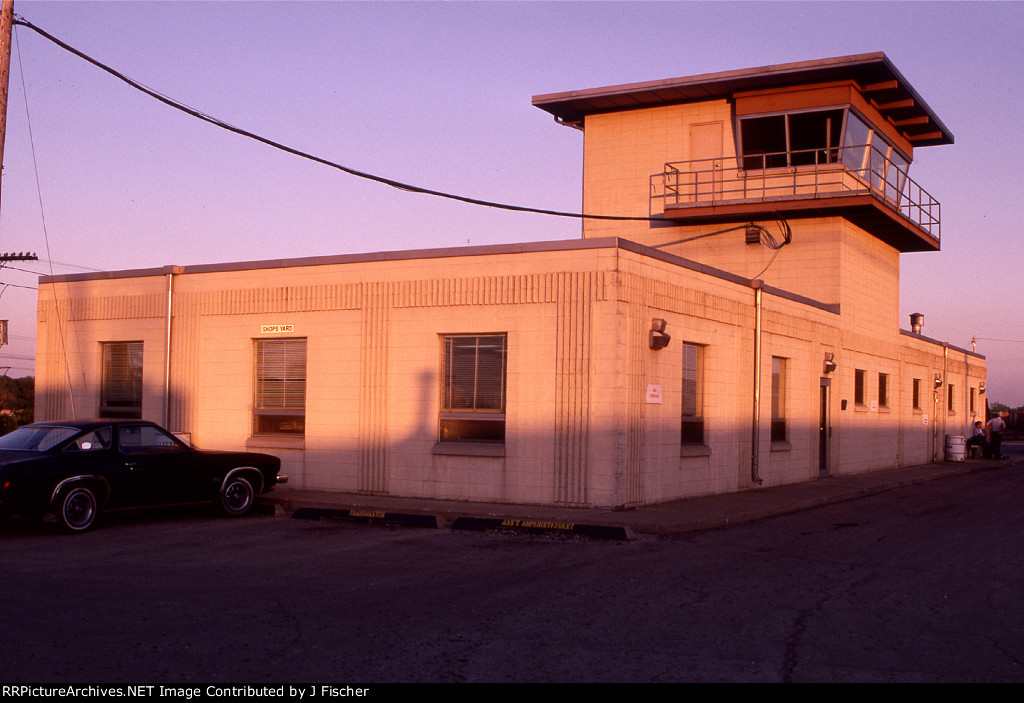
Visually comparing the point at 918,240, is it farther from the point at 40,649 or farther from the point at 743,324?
the point at 40,649

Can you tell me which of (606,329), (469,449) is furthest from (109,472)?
(606,329)

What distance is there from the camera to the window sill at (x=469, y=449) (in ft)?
54.2

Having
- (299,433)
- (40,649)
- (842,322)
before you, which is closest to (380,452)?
(299,433)

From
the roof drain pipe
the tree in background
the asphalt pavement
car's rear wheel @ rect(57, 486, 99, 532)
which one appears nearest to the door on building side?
the roof drain pipe

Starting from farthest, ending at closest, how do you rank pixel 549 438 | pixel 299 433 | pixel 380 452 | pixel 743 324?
1. pixel 743 324
2. pixel 299 433
3. pixel 380 452
4. pixel 549 438

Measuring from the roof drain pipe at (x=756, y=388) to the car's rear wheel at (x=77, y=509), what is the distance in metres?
12.6

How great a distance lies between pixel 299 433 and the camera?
18750 mm

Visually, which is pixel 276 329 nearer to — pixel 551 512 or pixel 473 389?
pixel 473 389

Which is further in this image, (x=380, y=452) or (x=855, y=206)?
(x=855, y=206)

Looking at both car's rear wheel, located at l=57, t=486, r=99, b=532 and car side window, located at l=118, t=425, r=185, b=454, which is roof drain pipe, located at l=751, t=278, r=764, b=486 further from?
car's rear wheel, located at l=57, t=486, r=99, b=532

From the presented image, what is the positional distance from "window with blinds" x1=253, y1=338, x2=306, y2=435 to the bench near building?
0.14ft

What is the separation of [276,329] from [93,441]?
5.62 meters

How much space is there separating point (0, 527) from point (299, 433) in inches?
229

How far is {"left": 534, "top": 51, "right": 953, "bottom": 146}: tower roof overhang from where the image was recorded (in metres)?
24.2
